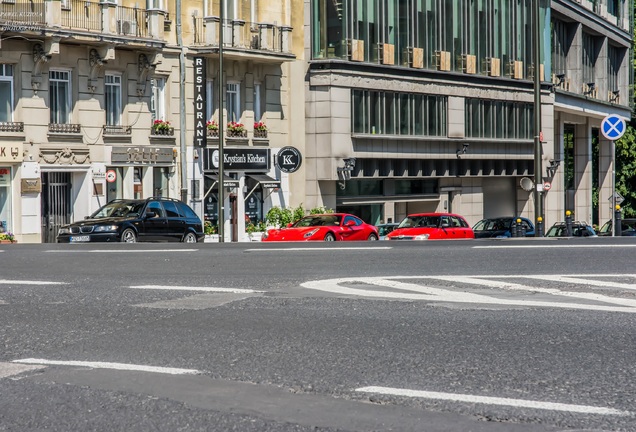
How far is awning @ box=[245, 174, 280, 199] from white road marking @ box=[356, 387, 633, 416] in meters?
40.6

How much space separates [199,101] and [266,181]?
17.1 feet

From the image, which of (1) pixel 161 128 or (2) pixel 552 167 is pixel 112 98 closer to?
(1) pixel 161 128

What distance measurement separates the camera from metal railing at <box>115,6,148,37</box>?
137ft

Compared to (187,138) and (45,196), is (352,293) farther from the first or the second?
(187,138)

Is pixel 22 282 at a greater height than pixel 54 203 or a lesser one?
lesser

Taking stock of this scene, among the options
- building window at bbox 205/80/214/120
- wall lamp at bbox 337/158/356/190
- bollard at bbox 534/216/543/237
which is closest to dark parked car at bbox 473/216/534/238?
bollard at bbox 534/216/543/237

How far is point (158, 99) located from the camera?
44.2m

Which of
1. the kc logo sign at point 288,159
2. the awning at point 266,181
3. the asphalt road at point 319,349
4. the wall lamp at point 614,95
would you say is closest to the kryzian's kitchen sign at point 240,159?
the awning at point 266,181

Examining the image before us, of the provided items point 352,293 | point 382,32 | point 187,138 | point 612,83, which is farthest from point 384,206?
point 352,293

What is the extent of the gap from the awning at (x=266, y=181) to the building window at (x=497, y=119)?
13.6 meters

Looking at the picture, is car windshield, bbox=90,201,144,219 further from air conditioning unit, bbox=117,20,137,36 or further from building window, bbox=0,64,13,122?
air conditioning unit, bbox=117,20,137,36

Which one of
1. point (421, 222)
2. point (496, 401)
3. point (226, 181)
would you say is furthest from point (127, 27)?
point (496, 401)

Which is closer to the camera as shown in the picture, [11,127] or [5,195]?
[11,127]

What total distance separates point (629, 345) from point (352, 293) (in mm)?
4721
